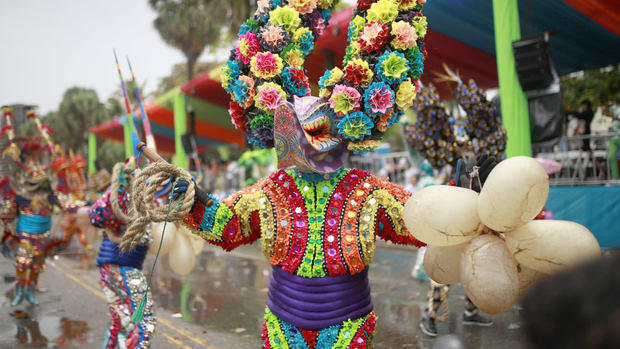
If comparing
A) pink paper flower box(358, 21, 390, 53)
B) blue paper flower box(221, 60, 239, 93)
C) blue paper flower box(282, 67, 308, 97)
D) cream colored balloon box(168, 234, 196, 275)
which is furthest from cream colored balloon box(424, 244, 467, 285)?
cream colored balloon box(168, 234, 196, 275)

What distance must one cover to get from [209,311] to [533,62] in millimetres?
5035

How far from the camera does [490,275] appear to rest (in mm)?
1727

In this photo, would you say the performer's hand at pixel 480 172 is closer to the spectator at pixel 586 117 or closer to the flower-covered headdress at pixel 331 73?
the flower-covered headdress at pixel 331 73

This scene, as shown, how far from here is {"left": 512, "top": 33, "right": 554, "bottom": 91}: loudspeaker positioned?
6020 millimetres

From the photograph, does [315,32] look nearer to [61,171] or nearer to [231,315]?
[231,315]

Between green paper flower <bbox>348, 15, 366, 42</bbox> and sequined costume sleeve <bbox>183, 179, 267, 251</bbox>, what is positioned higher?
green paper flower <bbox>348, 15, 366, 42</bbox>

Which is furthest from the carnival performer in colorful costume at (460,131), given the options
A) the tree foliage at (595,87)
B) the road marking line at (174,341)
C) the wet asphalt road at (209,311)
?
the tree foliage at (595,87)

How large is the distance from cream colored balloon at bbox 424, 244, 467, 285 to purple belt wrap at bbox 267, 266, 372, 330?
1.26ft

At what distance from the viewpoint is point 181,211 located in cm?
220

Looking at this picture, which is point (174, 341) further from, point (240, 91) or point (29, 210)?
point (29, 210)

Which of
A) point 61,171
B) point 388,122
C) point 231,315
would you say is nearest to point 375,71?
point 388,122

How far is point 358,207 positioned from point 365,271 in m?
0.33

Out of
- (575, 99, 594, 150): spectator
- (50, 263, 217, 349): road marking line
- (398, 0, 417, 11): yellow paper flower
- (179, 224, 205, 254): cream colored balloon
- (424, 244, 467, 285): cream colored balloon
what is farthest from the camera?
(575, 99, 594, 150): spectator

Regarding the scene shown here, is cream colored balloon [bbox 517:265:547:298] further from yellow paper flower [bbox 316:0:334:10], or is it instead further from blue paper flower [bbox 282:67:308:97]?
yellow paper flower [bbox 316:0:334:10]
